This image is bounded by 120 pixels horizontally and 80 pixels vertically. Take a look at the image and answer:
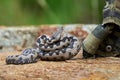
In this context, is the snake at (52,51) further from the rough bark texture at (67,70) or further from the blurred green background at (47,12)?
the blurred green background at (47,12)

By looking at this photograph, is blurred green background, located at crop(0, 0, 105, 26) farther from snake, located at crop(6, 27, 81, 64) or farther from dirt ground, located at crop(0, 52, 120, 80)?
dirt ground, located at crop(0, 52, 120, 80)

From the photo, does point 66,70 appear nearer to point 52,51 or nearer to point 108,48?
point 52,51

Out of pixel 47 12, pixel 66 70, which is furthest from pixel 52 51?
pixel 47 12

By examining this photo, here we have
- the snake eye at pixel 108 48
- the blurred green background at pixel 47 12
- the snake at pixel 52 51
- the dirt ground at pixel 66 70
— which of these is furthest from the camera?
the blurred green background at pixel 47 12

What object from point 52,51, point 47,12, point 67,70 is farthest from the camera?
point 47,12

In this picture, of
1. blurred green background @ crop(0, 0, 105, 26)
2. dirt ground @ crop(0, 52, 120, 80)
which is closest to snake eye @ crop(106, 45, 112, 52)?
dirt ground @ crop(0, 52, 120, 80)

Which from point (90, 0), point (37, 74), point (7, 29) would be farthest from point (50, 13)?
point (37, 74)

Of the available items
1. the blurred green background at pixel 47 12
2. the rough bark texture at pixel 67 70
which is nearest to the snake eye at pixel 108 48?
the rough bark texture at pixel 67 70
